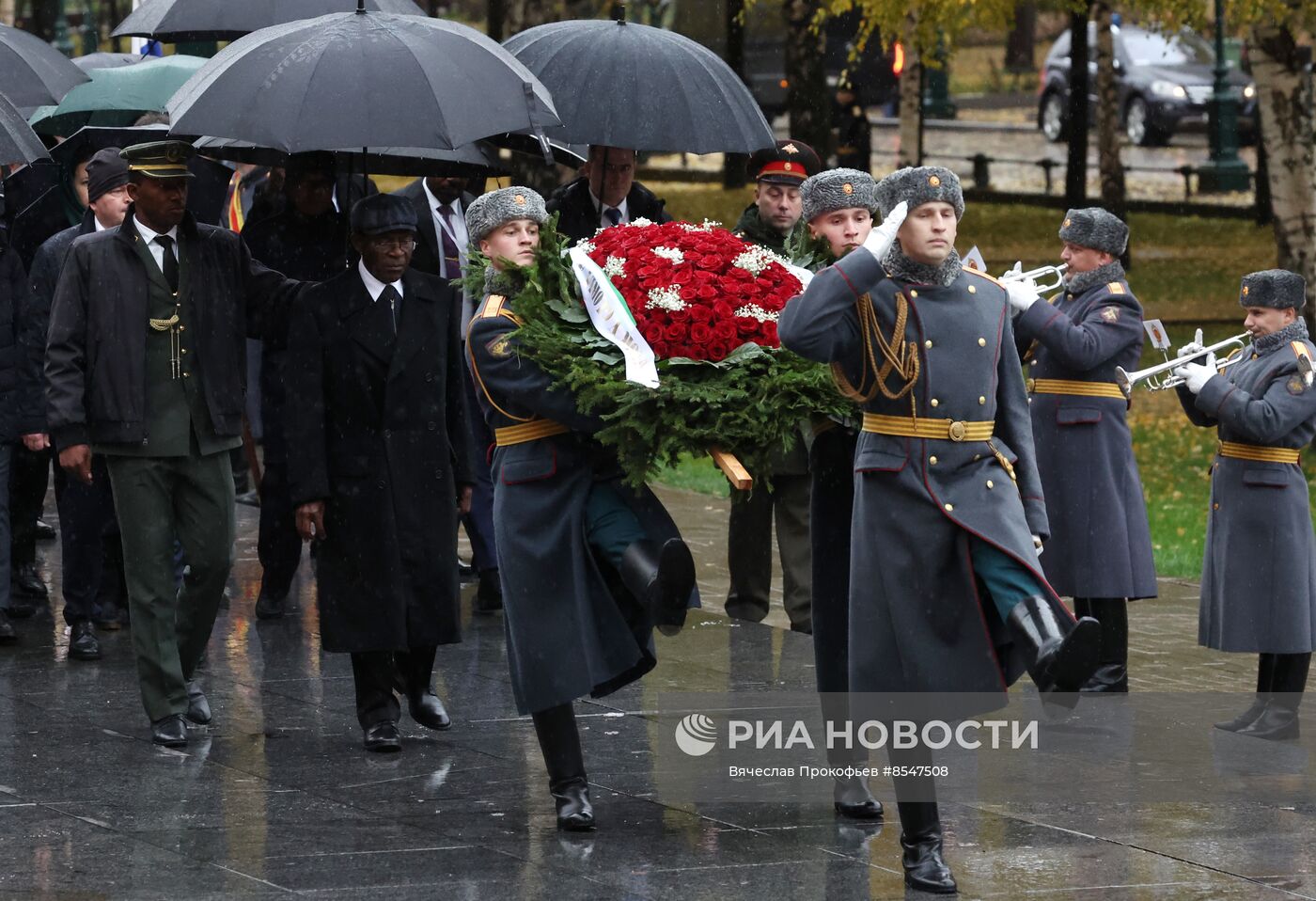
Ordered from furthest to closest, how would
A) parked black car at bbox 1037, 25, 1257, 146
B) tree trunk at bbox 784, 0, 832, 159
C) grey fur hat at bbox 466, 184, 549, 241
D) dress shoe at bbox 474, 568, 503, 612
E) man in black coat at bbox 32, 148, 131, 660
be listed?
1. parked black car at bbox 1037, 25, 1257, 146
2. tree trunk at bbox 784, 0, 832, 159
3. dress shoe at bbox 474, 568, 503, 612
4. man in black coat at bbox 32, 148, 131, 660
5. grey fur hat at bbox 466, 184, 549, 241

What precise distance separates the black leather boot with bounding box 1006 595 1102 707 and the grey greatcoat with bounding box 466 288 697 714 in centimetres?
121

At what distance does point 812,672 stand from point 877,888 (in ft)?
9.82

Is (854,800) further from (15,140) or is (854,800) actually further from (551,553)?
(15,140)

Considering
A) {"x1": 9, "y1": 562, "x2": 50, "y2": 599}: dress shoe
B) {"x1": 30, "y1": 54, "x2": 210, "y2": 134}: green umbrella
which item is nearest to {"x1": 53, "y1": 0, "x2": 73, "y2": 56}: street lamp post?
{"x1": 30, "y1": 54, "x2": 210, "y2": 134}: green umbrella

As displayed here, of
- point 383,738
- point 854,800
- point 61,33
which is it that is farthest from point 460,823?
point 61,33

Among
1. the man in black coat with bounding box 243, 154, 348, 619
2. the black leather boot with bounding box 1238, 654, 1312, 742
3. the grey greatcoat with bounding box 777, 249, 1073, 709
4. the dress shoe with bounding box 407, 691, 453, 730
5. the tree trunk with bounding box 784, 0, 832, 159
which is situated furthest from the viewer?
the tree trunk with bounding box 784, 0, 832, 159

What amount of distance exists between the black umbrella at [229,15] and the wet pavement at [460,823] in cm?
276

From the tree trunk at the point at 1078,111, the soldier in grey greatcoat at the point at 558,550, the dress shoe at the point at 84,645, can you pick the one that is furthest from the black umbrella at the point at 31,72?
the tree trunk at the point at 1078,111

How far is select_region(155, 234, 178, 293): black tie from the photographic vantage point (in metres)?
7.89

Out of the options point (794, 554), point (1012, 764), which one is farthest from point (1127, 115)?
point (1012, 764)

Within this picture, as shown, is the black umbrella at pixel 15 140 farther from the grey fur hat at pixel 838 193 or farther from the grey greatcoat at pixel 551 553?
the grey fur hat at pixel 838 193

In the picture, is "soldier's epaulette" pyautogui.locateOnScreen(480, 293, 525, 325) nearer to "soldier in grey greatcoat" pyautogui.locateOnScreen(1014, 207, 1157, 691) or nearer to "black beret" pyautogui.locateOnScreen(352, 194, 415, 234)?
"black beret" pyautogui.locateOnScreen(352, 194, 415, 234)

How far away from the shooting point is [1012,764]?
25.1 ft

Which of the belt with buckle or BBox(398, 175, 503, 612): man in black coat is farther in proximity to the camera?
BBox(398, 175, 503, 612): man in black coat
